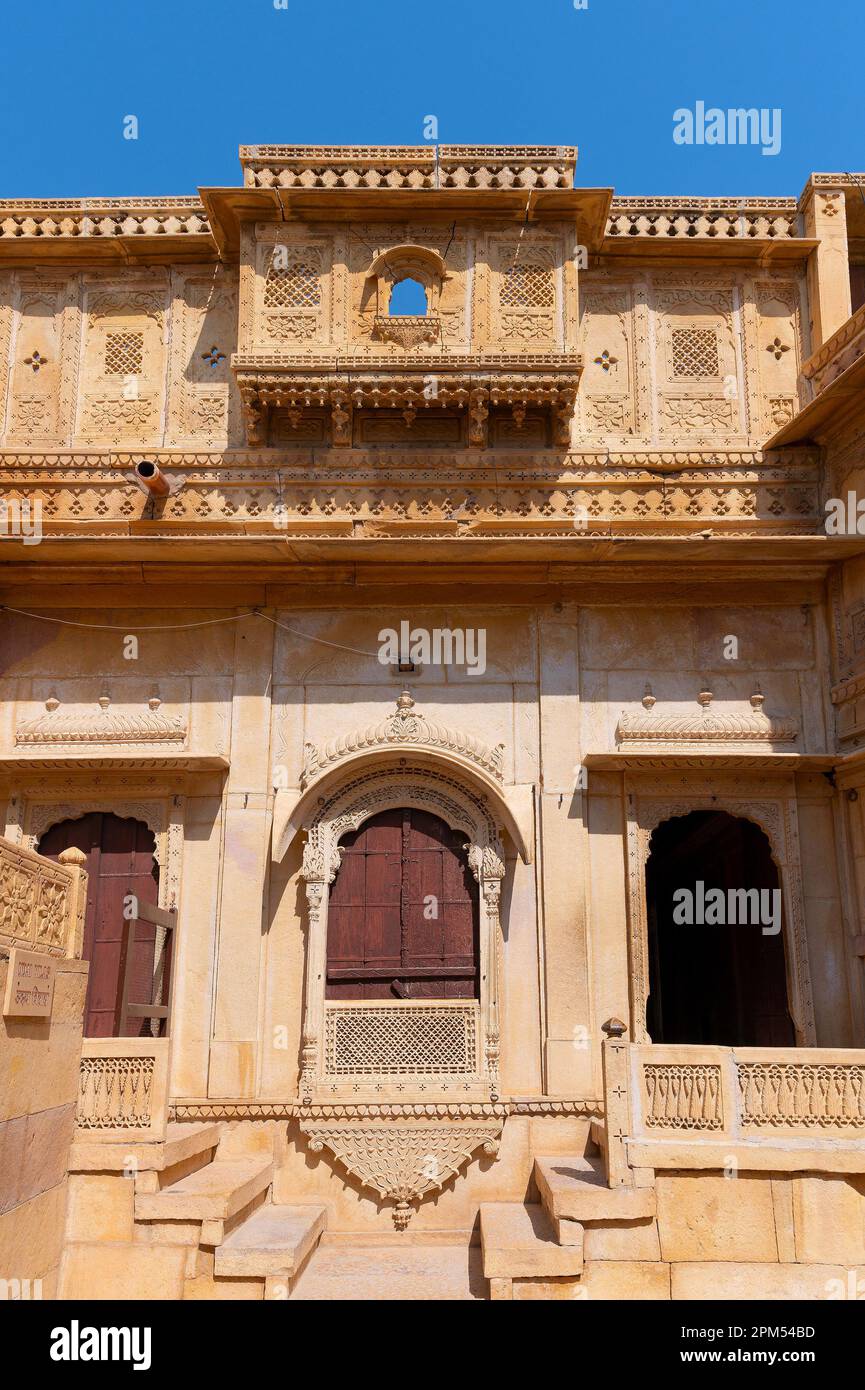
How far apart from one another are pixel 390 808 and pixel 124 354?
16.8ft

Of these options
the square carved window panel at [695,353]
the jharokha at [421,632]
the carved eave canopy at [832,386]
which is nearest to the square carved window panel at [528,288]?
the jharokha at [421,632]

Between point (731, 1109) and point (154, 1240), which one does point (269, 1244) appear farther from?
point (731, 1109)

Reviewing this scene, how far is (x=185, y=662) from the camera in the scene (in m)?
10.4

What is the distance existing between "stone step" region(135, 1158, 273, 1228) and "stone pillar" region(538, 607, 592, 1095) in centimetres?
252

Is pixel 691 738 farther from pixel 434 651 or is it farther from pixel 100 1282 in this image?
pixel 100 1282

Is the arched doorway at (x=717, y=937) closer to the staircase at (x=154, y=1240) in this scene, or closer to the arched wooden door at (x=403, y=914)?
the arched wooden door at (x=403, y=914)

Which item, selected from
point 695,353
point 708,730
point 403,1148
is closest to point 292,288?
point 695,353

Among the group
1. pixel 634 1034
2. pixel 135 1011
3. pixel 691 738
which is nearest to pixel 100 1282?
pixel 135 1011

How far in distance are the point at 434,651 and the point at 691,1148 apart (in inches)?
189

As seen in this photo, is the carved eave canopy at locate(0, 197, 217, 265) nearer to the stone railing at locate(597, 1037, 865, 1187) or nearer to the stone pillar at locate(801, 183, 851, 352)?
the stone pillar at locate(801, 183, 851, 352)

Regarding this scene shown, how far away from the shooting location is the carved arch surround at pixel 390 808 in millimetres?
9250

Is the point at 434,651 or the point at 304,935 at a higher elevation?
the point at 434,651

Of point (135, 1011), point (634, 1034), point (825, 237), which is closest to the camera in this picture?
point (135, 1011)

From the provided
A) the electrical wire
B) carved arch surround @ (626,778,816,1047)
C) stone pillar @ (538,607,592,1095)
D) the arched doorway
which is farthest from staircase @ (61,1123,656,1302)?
the electrical wire
